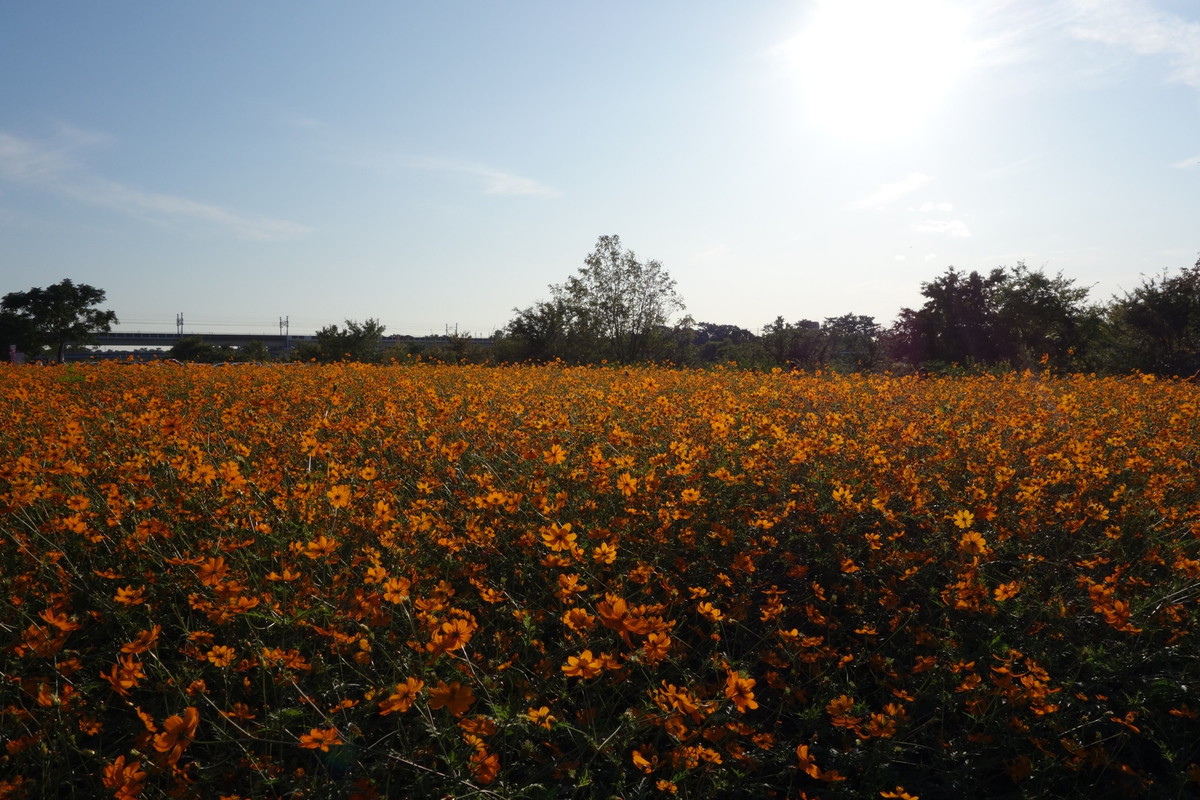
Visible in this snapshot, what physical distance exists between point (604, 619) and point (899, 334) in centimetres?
2560

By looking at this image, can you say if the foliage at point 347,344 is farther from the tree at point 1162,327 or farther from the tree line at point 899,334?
the tree at point 1162,327

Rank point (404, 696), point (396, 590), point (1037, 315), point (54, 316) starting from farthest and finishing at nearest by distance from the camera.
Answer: point (54, 316)
point (1037, 315)
point (396, 590)
point (404, 696)

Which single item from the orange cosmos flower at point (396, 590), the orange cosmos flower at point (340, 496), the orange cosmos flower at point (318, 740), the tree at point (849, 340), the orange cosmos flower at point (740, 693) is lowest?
the orange cosmos flower at point (318, 740)

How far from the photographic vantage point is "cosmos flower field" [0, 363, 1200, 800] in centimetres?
Result: 188

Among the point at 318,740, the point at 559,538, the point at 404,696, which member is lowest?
the point at 318,740

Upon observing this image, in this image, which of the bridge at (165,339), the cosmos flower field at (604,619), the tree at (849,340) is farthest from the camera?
the bridge at (165,339)

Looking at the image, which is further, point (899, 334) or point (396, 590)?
point (899, 334)

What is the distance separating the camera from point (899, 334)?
25.1m

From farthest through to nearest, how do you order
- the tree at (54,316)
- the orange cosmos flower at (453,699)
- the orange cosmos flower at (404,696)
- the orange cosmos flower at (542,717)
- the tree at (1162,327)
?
the tree at (54,316)
the tree at (1162,327)
the orange cosmos flower at (542,717)
the orange cosmos flower at (404,696)
the orange cosmos flower at (453,699)

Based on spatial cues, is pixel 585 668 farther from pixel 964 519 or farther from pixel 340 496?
pixel 964 519

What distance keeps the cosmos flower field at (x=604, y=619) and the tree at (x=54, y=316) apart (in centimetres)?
4920

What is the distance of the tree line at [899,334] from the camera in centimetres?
1662

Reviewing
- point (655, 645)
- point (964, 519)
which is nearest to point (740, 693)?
point (655, 645)

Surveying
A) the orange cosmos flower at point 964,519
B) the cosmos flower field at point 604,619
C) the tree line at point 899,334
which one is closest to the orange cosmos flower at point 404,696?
Result: the cosmos flower field at point 604,619
